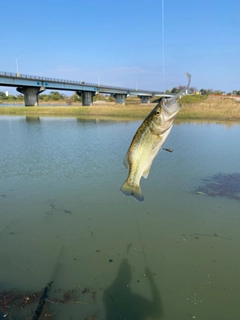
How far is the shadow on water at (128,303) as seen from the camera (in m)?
3.48

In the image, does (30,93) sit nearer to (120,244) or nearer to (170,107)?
(120,244)

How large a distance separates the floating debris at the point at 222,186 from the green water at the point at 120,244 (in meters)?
0.30

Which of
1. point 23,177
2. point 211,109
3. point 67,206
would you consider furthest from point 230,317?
point 211,109

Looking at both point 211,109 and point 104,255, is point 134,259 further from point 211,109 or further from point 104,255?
point 211,109

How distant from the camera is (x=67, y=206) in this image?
664 cm

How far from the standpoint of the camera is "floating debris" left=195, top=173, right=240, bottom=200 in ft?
24.4

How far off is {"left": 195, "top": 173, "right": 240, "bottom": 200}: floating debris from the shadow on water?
14.0ft

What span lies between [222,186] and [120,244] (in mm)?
4559

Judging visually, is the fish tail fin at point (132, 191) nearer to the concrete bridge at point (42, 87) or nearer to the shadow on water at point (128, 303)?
the shadow on water at point (128, 303)

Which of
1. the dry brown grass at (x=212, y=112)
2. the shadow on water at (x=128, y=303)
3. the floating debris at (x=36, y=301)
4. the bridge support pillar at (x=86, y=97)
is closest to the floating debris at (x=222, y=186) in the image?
the shadow on water at (x=128, y=303)

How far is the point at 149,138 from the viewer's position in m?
2.51

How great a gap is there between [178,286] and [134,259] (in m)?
0.91

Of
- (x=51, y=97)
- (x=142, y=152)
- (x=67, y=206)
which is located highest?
(x=51, y=97)

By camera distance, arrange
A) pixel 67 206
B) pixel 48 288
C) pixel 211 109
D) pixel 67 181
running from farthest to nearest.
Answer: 1. pixel 211 109
2. pixel 67 181
3. pixel 67 206
4. pixel 48 288
